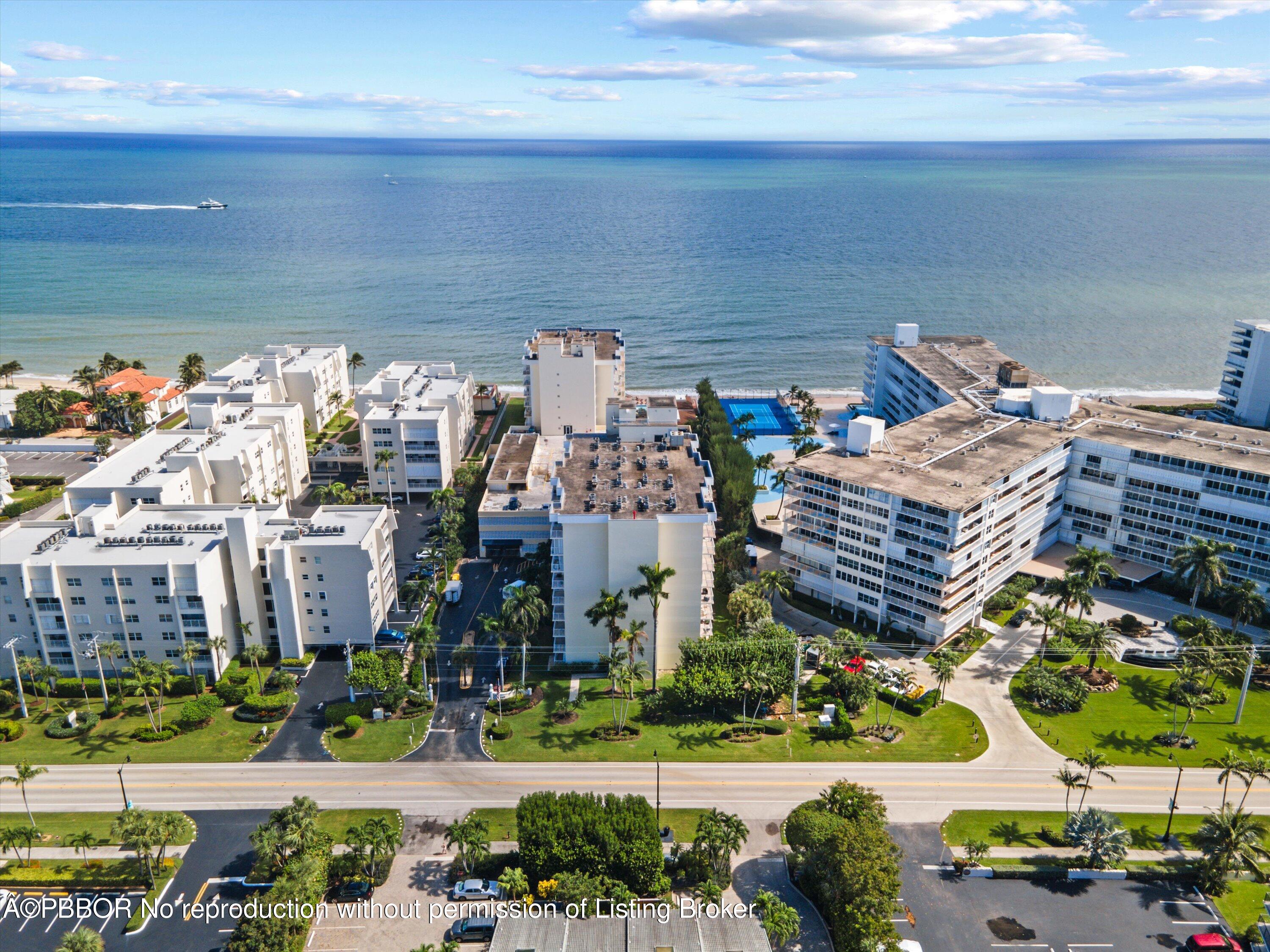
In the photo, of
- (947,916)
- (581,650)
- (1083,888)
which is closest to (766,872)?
(947,916)

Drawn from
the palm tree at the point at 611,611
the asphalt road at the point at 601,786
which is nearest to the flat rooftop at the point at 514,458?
the palm tree at the point at 611,611

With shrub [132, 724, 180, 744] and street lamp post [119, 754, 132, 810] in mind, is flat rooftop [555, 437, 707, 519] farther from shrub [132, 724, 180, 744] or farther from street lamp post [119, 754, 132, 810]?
street lamp post [119, 754, 132, 810]

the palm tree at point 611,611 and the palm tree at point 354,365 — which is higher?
the palm tree at point 354,365

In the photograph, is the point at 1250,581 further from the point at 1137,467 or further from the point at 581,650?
the point at 581,650

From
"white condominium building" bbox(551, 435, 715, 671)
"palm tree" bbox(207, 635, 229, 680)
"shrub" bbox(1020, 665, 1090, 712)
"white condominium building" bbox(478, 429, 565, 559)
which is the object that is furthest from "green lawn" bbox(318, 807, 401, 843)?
"shrub" bbox(1020, 665, 1090, 712)

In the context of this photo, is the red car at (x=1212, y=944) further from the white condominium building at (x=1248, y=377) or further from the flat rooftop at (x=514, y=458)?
the white condominium building at (x=1248, y=377)

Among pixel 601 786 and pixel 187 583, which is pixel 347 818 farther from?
pixel 187 583

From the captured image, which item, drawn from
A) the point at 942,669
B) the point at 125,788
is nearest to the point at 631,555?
the point at 942,669
